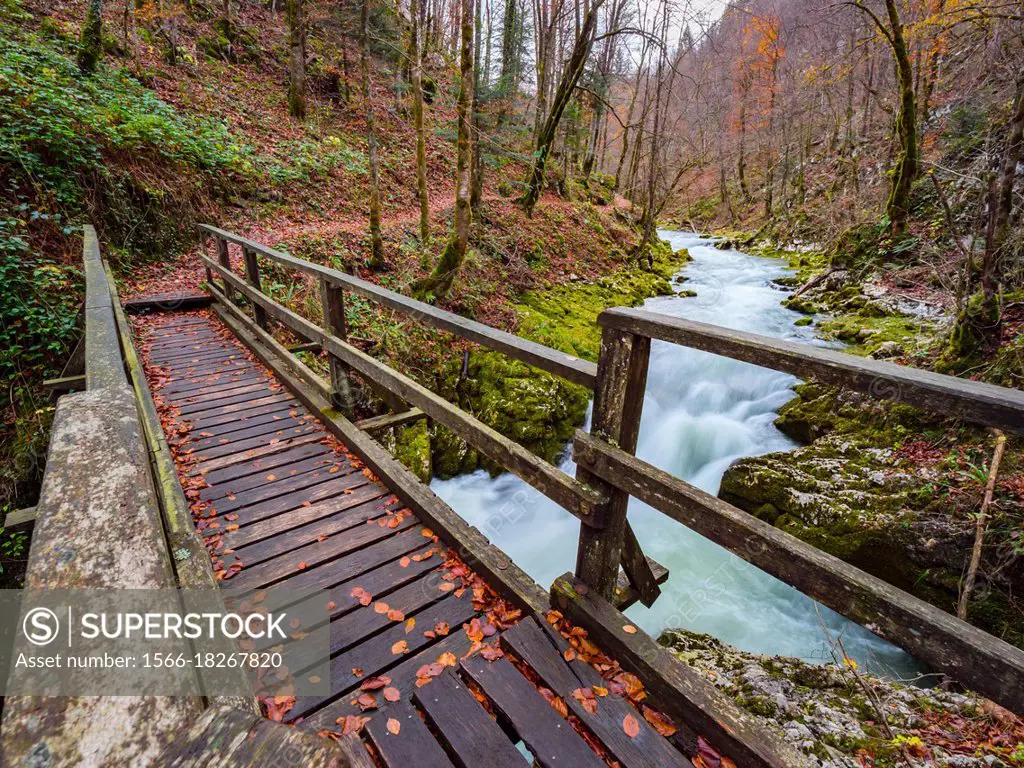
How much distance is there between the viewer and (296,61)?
15227mm

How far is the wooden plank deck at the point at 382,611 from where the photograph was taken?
6.14ft

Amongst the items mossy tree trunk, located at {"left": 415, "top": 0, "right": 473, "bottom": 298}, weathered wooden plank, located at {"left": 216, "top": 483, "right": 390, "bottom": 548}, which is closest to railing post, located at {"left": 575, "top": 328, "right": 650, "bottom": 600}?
weathered wooden plank, located at {"left": 216, "top": 483, "right": 390, "bottom": 548}

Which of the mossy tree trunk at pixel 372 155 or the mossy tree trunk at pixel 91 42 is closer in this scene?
the mossy tree trunk at pixel 372 155

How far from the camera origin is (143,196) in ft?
31.4

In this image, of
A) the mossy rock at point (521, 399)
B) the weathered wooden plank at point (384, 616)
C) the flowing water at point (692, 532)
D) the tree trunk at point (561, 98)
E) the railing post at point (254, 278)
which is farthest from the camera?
the tree trunk at point (561, 98)

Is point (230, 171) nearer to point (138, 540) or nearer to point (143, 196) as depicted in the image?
point (143, 196)

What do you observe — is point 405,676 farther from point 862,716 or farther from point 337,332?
point 337,332

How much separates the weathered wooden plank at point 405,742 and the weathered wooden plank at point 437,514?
0.77 m

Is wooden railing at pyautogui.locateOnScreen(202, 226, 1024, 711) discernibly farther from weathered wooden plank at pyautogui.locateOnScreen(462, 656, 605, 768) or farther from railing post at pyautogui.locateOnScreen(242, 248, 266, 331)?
railing post at pyautogui.locateOnScreen(242, 248, 266, 331)

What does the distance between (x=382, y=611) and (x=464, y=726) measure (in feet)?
3.09

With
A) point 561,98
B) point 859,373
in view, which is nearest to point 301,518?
point 859,373

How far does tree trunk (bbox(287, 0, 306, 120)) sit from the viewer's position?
1471 centimetres

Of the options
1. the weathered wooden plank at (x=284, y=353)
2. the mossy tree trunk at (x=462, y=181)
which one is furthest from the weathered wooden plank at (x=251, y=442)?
the mossy tree trunk at (x=462, y=181)

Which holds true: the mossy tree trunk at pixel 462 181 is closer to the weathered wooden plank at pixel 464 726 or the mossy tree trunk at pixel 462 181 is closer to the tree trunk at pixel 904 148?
the weathered wooden plank at pixel 464 726
